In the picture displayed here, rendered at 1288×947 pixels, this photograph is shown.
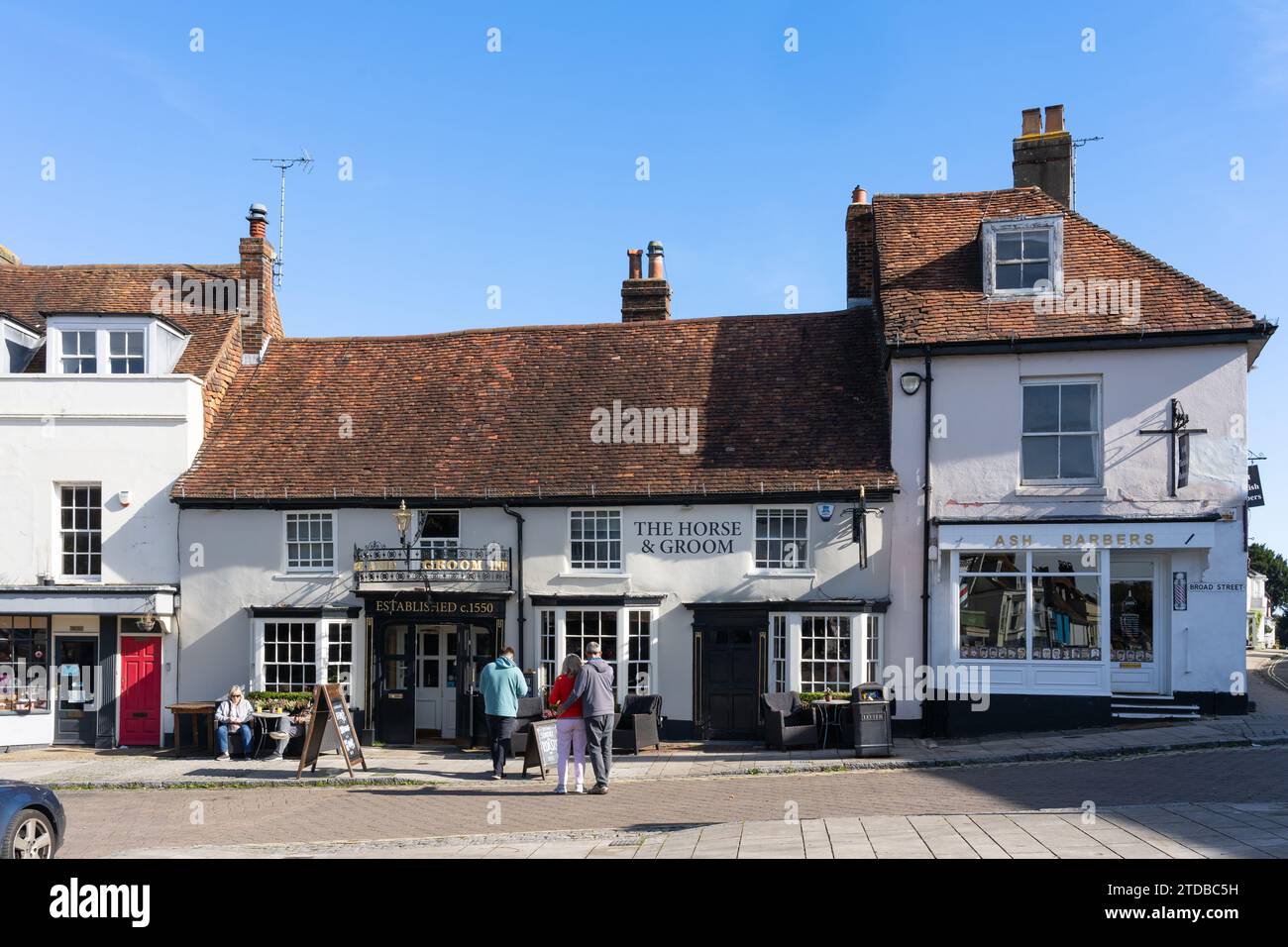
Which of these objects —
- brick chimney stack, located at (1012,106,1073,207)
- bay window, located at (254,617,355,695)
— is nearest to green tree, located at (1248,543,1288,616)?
brick chimney stack, located at (1012,106,1073,207)

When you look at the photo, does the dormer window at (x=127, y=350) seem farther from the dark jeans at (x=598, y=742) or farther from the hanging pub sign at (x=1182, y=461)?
the hanging pub sign at (x=1182, y=461)

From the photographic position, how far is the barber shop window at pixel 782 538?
738 inches

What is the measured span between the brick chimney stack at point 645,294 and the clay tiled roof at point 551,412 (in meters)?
1.36

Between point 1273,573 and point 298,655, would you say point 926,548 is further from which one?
point 1273,573

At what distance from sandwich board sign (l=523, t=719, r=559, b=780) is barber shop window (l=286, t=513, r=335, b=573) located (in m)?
6.27

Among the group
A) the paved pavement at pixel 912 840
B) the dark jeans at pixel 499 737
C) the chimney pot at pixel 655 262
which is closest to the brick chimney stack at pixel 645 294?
the chimney pot at pixel 655 262

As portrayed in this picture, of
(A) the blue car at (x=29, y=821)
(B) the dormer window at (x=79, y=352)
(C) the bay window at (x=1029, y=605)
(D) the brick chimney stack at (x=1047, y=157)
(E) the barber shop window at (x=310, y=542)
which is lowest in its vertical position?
(A) the blue car at (x=29, y=821)

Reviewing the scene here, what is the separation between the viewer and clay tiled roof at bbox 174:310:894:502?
63.3ft

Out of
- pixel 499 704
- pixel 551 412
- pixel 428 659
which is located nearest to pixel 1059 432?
pixel 551 412

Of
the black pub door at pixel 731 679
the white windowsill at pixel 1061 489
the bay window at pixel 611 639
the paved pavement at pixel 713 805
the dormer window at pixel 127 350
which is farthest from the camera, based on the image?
the dormer window at pixel 127 350

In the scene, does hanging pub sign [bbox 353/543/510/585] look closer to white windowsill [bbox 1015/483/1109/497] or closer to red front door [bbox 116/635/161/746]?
red front door [bbox 116/635/161/746]

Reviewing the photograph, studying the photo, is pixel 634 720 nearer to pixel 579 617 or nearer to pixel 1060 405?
pixel 579 617
